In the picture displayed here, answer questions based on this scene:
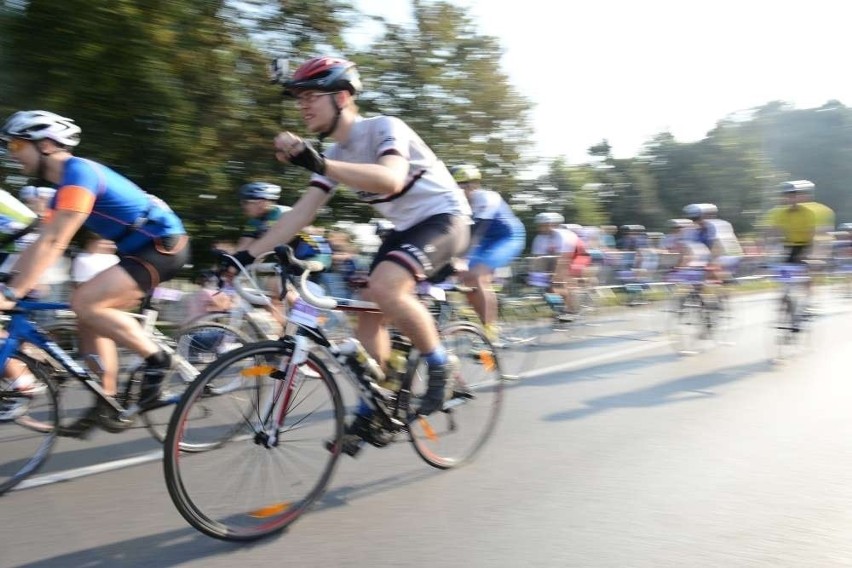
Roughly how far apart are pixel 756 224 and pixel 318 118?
47566 mm

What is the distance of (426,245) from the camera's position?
154 inches

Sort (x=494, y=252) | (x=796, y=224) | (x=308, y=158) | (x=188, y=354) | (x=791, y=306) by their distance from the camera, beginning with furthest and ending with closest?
(x=796, y=224), (x=791, y=306), (x=494, y=252), (x=188, y=354), (x=308, y=158)

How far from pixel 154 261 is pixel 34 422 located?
108cm

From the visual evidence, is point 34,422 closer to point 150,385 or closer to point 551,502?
point 150,385

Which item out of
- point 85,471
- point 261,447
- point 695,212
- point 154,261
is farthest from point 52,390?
point 695,212

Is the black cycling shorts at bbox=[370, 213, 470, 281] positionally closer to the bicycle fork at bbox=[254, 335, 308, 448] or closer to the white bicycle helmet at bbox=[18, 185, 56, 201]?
the bicycle fork at bbox=[254, 335, 308, 448]

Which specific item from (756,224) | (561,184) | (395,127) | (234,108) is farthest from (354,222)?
(756,224)

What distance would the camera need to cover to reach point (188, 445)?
3.23 meters

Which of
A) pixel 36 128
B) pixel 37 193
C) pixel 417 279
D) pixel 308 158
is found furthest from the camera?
pixel 37 193

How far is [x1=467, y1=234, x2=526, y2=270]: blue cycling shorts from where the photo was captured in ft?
24.0

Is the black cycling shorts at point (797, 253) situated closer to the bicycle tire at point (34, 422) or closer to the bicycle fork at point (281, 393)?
the bicycle fork at point (281, 393)

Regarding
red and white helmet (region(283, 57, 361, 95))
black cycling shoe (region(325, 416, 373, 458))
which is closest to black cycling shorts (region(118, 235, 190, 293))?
red and white helmet (region(283, 57, 361, 95))

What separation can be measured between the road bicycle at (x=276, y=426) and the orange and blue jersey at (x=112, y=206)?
1.20 metres

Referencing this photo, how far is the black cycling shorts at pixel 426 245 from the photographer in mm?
3836
